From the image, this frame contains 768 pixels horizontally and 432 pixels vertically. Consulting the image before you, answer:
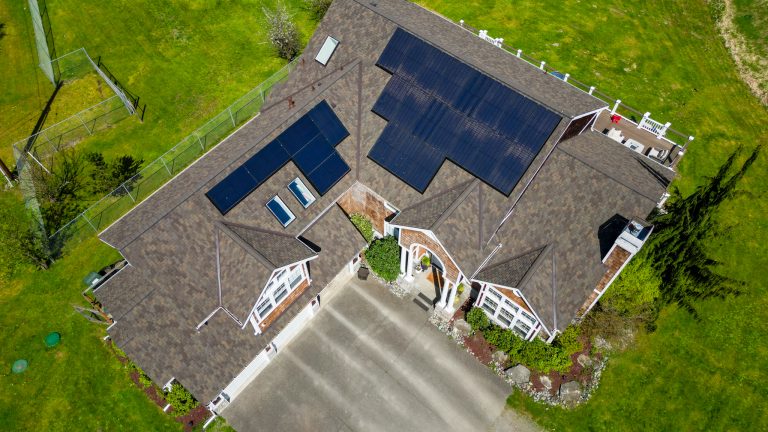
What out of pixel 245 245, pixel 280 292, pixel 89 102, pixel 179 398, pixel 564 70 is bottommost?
pixel 179 398

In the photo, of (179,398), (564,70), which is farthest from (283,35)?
Answer: (179,398)

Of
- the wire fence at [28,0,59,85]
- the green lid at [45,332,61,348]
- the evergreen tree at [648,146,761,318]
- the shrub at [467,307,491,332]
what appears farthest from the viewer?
the wire fence at [28,0,59,85]

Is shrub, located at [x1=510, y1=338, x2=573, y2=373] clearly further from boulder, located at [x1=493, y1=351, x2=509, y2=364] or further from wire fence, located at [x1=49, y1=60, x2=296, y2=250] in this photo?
wire fence, located at [x1=49, y1=60, x2=296, y2=250]

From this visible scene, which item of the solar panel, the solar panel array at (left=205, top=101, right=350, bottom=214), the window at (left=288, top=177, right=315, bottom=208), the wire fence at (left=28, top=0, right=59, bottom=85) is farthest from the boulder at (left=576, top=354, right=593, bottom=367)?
the wire fence at (left=28, top=0, right=59, bottom=85)

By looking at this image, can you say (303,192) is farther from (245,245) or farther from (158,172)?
(158,172)

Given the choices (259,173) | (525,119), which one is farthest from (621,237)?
(259,173)

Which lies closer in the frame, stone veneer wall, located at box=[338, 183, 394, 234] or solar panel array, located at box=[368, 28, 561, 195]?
solar panel array, located at box=[368, 28, 561, 195]
